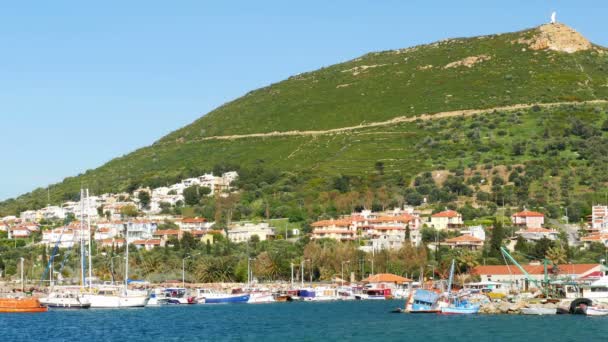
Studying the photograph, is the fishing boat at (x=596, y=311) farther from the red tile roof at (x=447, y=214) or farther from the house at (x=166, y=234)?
the house at (x=166, y=234)

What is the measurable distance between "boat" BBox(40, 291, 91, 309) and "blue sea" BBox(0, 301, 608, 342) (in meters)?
3.90

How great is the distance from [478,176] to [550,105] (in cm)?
3090

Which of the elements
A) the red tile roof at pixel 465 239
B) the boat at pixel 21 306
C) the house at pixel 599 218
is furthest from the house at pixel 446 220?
the boat at pixel 21 306

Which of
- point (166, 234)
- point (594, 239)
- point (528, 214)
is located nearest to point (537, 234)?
point (528, 214)

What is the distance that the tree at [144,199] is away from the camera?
562 feet

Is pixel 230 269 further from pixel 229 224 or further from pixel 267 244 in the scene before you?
pixel 229 224

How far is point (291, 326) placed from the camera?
7631 cm

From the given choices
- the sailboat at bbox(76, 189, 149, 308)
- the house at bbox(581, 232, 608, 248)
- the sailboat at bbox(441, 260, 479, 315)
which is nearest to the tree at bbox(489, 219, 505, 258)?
the house at bbox(581, 232, 608, 248)

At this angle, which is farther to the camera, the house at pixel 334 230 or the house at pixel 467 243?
the house at pixel 334 230

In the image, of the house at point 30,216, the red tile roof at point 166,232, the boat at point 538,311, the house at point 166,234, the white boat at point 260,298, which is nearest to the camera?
the boat at point 538,311

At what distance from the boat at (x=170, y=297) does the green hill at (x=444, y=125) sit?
4846cm

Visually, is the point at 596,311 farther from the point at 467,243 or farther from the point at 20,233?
the point at 20,233

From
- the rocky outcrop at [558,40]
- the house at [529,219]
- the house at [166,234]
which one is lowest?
the house at [166,234]

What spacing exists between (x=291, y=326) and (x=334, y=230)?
58.5 m
